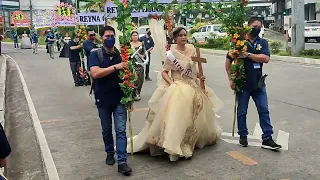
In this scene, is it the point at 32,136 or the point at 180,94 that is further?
the point at 32,136

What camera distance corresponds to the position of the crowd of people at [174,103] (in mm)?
5285

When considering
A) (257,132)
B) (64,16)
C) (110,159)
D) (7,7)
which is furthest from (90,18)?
(7,7)

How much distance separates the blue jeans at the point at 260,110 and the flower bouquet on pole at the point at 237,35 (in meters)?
0.13

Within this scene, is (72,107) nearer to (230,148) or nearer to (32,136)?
(32,136)

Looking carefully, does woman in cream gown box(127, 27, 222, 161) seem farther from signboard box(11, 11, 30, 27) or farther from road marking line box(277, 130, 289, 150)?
signboard box(11, 11, 30, 27)

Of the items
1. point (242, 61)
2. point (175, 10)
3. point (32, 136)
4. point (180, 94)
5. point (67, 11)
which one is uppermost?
point (67, 11)

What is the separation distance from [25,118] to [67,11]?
19784 mm

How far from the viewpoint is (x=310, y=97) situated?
9.92 metres

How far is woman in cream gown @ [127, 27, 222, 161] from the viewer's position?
5.54 meters

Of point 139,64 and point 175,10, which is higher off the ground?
point 175,10

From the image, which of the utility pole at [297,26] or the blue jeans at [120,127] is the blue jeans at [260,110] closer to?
the blue jeans at [120,127]

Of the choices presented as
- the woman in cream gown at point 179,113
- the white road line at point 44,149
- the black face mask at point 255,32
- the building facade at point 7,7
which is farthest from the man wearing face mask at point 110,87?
the building facade at point 7,7

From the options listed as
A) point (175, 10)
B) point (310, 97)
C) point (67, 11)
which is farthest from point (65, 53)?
point (175, 10)

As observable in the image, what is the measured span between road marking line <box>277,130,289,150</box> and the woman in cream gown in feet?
3.23
